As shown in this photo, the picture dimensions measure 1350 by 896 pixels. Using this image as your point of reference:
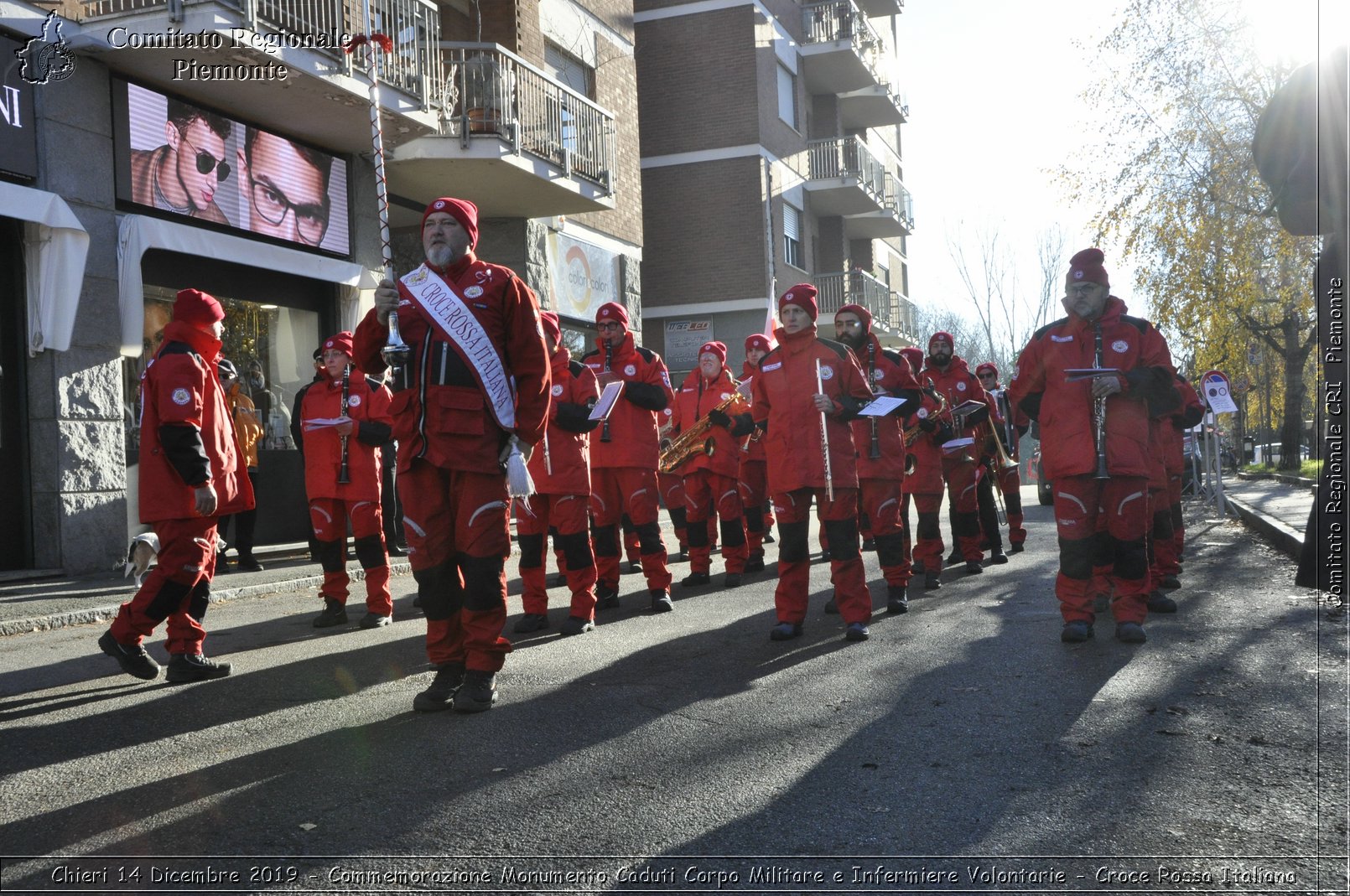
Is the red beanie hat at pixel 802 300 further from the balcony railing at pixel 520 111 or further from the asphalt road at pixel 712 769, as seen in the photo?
the balcony railing at pixel 520 111

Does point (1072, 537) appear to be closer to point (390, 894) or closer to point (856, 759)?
point (856, 759)

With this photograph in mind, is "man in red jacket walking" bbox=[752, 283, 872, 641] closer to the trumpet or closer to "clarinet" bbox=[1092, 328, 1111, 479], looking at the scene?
"clarinet" bbox=[1092, 328, 1111, 479]

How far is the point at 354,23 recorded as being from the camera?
46.4ft

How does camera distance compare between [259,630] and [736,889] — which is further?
[259,630]

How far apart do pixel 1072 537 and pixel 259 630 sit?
17.2 feet

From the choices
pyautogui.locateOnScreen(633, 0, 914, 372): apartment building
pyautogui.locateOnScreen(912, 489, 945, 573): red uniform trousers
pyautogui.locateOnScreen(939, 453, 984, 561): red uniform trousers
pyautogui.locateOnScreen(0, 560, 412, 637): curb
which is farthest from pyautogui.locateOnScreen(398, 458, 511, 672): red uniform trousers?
pyautogui.locateOnScreen(633, 0, 914, 372): apartment building

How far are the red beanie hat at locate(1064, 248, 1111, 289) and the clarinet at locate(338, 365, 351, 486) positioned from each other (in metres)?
4.64

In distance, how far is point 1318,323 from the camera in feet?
12.1

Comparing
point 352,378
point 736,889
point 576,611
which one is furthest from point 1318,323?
point 352,378

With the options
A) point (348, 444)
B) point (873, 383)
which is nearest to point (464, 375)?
point (348, 444)

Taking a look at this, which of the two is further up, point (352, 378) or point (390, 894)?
point (352, 378)

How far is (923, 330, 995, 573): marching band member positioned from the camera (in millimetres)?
10445

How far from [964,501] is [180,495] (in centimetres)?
676

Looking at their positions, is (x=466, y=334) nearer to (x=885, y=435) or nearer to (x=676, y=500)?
(x=885, y=435)
